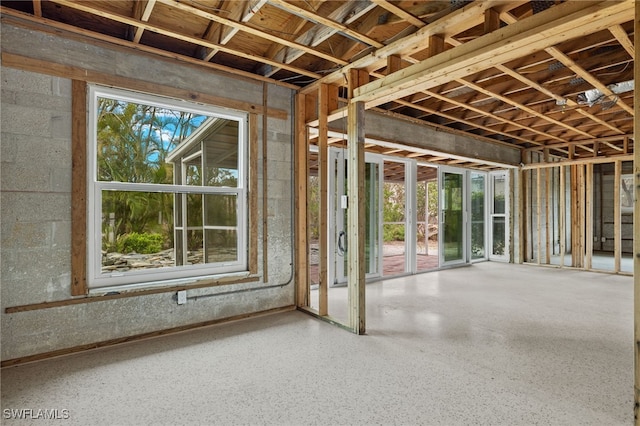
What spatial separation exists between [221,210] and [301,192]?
95 cm

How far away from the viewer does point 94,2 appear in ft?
8.42

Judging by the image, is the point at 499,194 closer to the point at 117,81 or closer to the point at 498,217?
the point at 498,217

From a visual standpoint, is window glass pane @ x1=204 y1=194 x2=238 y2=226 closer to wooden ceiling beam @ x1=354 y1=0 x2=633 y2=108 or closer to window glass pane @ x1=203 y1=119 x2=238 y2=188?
window glass pane @ x1=203 y1=119 x2=238 y2=188

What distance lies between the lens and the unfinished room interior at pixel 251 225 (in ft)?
7.06

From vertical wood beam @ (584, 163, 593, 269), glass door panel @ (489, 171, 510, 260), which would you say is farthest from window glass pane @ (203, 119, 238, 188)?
vertical wood beam @ (584, 163, 593, 269)

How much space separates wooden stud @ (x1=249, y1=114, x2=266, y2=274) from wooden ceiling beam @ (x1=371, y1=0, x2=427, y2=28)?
1.82 metres

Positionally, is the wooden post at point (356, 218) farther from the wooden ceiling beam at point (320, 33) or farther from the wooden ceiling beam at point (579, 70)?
the wooden ceiling beam at point (579, 70)

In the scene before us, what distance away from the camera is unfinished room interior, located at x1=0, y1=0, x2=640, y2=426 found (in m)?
→ 2.15

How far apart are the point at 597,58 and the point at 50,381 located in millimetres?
5661

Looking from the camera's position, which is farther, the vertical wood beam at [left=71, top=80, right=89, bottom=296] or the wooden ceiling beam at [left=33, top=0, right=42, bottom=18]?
the vertical wood beam at [left=71, top=80, right=89, bottom=296]

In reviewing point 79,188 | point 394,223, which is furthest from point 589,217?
point 79,188

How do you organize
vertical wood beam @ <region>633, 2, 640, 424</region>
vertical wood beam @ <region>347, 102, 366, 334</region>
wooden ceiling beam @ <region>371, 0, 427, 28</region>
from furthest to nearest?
vertical wood beam @ <region>347, 102, 366, 334</region>
wooden ceiling beam @ <region>371, 0, 427, 28</region>
vertical wood beam @ <region>633, 2, 640, 424</region>

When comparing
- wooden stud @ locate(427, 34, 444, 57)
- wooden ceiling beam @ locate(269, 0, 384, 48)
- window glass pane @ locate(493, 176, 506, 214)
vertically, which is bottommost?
window glass pane @ locate(493, 176, 506, 214)

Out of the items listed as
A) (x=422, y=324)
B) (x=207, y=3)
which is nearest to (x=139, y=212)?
(x=207, y=3)
